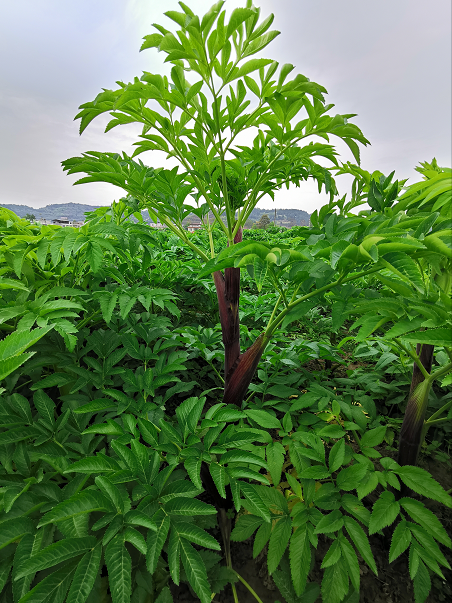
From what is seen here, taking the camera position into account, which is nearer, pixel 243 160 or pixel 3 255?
pixel 3 255

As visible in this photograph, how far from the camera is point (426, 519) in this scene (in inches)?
34.9

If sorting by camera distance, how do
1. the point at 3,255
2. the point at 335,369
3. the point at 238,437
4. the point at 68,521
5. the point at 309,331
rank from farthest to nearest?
the point at 309,331 → the point at 335,369 → the point at 3,255 → the point at 238,437 → the point at 68,521

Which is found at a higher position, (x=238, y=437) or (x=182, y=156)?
(x=182, y=156)

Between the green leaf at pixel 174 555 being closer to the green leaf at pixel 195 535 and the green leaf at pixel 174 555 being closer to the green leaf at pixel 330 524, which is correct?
the green leaf at pixel 195 535

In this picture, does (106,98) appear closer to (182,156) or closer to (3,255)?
(182,156)

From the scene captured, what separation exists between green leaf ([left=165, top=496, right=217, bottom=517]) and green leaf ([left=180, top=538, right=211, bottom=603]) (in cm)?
7

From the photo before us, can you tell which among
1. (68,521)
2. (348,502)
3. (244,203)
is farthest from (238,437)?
(244,203)

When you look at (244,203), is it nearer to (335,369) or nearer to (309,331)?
(335,369)

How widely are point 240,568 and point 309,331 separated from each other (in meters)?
1.80

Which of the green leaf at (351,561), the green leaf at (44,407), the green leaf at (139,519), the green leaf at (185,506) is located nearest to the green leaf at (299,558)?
the green leaf at (351,561)

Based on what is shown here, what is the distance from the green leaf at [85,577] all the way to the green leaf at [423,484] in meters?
0.93

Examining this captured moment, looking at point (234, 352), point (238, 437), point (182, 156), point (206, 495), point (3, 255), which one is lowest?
point (206, 495)

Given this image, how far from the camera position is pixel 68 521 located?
2.71 feet

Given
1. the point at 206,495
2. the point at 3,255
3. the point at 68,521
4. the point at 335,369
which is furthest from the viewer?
the point at 335,369
